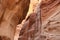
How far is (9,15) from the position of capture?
2.46 m

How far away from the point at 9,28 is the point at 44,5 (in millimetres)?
1072

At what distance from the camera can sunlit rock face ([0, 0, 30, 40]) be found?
2.32 metres

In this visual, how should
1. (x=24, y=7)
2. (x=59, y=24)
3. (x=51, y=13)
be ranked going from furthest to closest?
(x=51, y=13) < (x=24, y=7) < (x=59, y=24)

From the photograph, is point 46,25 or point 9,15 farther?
point 46,25

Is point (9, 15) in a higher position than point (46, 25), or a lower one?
higher

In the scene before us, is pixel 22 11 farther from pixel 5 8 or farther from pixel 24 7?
pixel 5 8

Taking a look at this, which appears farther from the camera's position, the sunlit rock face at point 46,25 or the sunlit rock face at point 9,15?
the sunlit rock face at point 46,25

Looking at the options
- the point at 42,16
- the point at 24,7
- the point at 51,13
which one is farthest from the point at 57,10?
the point at 24,7

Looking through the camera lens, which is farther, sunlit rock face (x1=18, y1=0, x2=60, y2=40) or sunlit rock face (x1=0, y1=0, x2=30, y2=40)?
sunlit rock face (x1=18, y1=0, x2=60, y2=40)

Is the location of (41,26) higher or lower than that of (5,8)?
lower

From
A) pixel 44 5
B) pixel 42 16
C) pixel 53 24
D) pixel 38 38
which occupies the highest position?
pixel 44 5

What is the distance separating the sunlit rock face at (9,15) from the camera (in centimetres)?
232

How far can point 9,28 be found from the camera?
2.41 m

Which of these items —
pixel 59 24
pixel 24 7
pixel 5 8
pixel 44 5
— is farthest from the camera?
pixel 44 5
